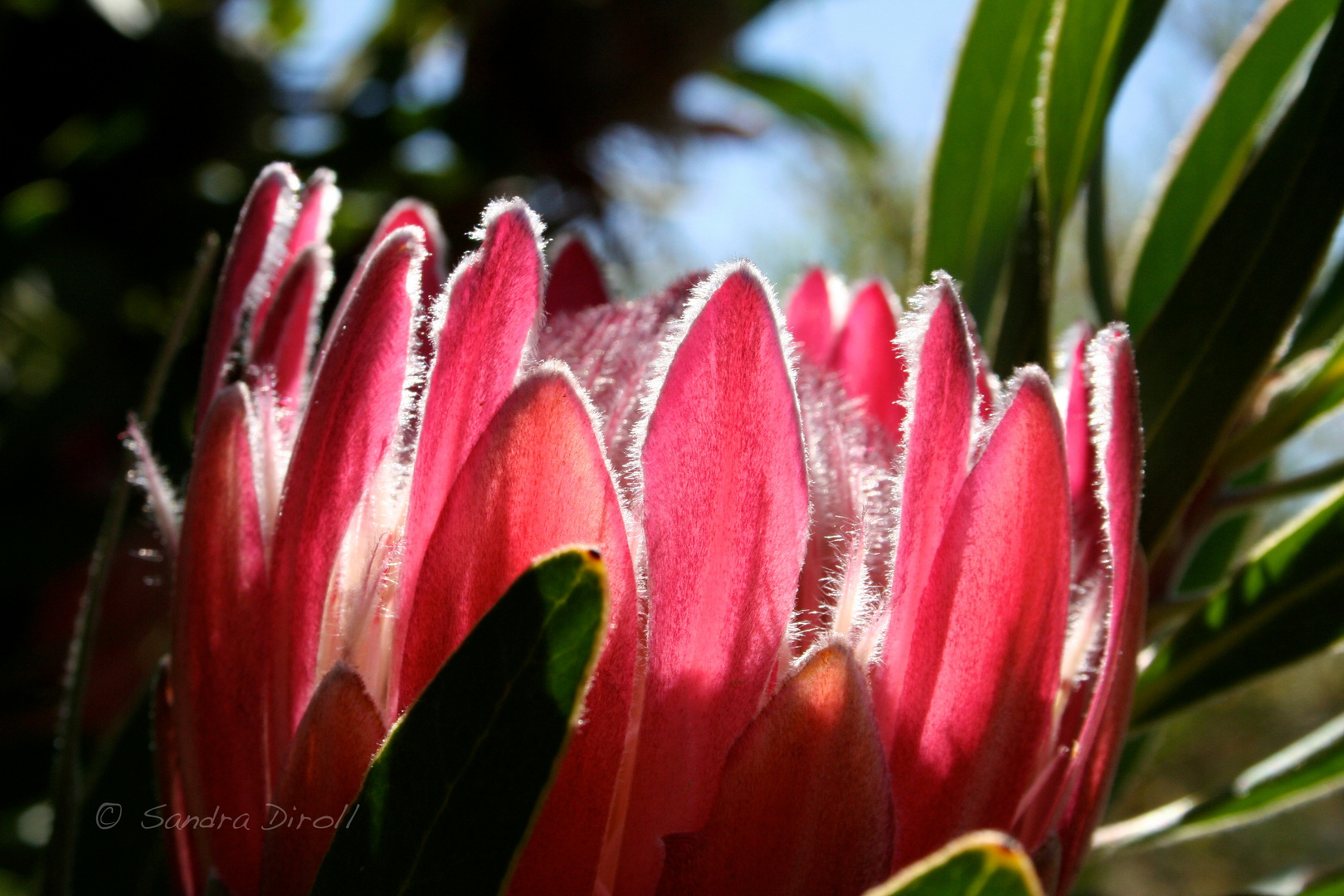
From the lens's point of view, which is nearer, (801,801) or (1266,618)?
(801,801)

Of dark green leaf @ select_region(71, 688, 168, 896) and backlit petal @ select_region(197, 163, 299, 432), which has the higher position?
backlit petal @ select_region(197, 163, 299, 432)

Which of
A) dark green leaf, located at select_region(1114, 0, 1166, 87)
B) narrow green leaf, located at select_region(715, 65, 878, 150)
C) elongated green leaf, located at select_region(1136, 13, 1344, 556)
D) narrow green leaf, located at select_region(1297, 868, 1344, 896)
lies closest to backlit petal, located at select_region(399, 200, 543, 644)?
elongated green leaf, located at select_region(1136, 13, 1344, 556)

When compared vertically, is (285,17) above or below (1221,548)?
above

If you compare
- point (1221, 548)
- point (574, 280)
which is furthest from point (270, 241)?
point (1221, 548)

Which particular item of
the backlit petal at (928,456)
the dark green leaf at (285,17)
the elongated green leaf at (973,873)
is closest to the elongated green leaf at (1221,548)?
the backlit petal at (928,456)

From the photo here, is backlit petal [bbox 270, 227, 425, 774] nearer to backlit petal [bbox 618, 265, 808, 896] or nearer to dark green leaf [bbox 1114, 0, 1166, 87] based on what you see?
backlit petal [bbox 618, 265, 808, 896]

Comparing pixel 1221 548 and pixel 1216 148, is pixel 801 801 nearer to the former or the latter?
pixel 1216 148

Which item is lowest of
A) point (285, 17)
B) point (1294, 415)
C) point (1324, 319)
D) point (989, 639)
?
point (989, 639)

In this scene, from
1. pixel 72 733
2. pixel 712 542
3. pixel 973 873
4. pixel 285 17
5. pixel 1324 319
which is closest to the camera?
pixel 973 873
